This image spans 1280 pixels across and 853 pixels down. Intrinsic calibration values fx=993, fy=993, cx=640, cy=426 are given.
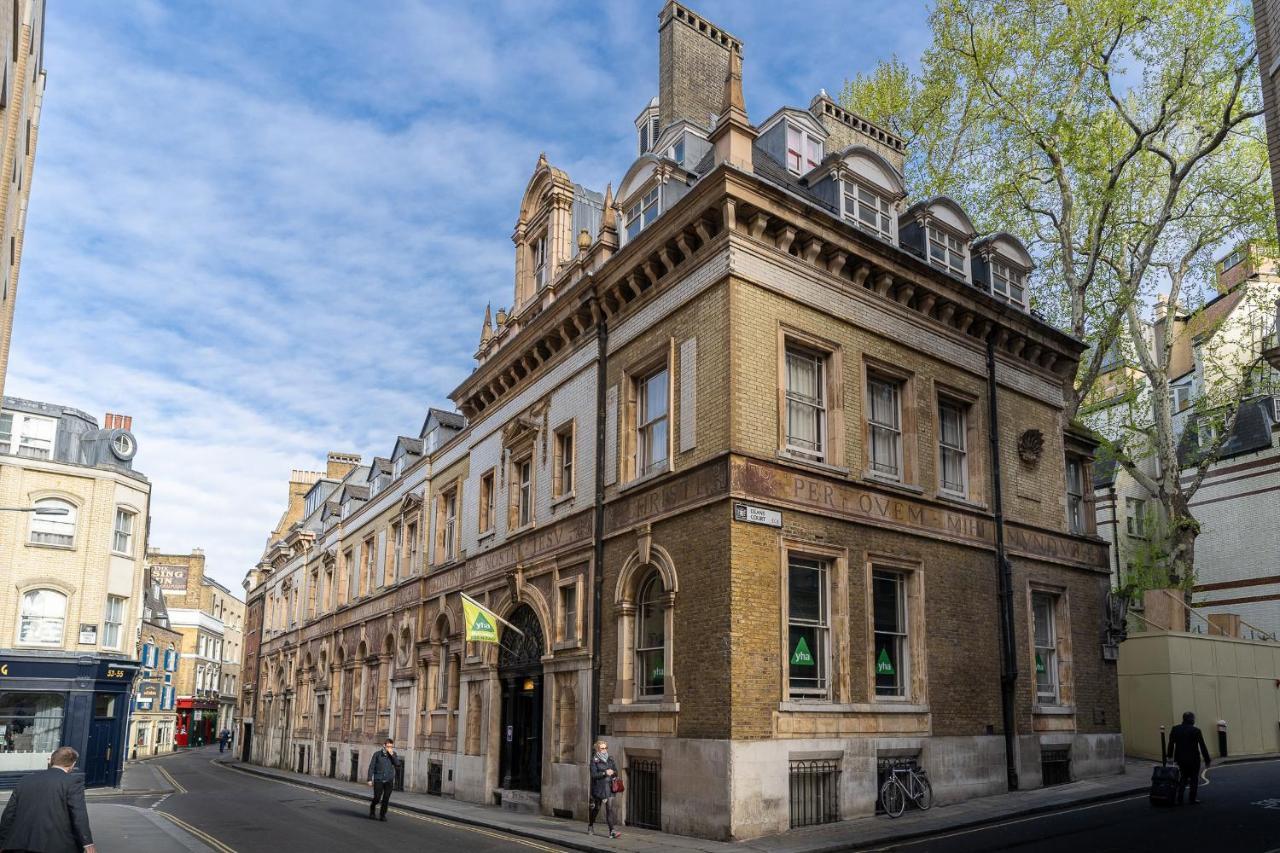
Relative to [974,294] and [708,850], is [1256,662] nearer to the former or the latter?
[974,294]

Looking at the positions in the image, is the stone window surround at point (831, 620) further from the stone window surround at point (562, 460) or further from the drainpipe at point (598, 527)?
the stone window surround at point (562, 460)

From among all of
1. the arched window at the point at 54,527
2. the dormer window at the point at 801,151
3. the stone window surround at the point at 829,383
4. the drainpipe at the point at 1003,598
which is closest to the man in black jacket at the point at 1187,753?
the drainpipe at the point at 1003,598

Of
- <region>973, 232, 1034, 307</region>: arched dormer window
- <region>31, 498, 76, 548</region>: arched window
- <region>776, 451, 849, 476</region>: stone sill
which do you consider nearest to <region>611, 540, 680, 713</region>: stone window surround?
<region>776, 451, 849, 476</region>: stone sill

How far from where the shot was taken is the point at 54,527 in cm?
3697

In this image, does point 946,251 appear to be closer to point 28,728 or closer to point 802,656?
point 802,656

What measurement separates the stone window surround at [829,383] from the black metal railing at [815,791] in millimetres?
5080

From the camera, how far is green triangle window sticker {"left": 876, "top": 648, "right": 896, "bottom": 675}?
1797 cm

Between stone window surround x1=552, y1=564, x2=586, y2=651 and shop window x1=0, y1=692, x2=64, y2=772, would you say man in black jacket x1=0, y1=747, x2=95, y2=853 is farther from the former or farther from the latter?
shop window x1=0, y1=692, x2=64, y2=772

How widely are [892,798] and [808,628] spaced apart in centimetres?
318

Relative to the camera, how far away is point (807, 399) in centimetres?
1825

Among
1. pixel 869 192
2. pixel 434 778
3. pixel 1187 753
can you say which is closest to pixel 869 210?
pixel 869 192

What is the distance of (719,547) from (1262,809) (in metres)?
9.63

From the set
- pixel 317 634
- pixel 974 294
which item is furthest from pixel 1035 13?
pixel 317 634

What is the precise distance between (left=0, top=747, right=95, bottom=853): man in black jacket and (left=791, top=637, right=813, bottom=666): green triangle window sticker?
1083 centimetres
